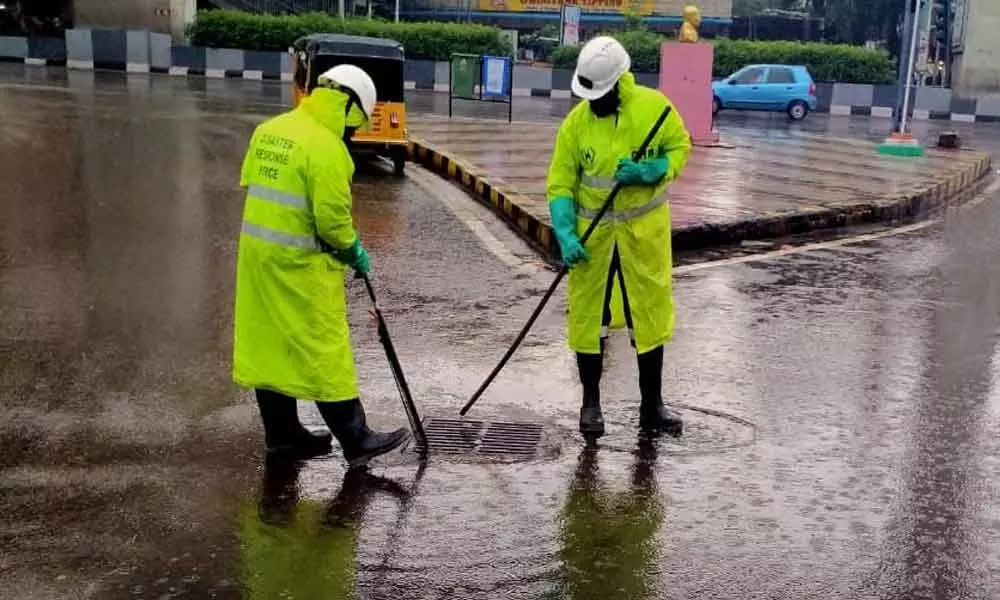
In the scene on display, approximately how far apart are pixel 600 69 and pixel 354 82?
3.71ft

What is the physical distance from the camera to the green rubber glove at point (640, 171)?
518cm

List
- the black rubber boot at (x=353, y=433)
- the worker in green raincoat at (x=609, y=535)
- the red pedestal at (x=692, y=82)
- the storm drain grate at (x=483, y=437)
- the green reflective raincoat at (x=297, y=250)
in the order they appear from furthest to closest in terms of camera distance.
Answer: the red pedestal at (x=692, y=82) < the storm drain grate at (x=483, y=437) < the black rubber boot at (x=353, y=433) < the green reflective raincoat at (x=297, y=250) < the worker in green raincoat at (x=609, y=535)

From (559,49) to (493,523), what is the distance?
103ft

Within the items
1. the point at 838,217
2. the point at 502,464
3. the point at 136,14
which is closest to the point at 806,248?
the point at 838,217

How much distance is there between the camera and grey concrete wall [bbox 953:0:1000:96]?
1399 inches

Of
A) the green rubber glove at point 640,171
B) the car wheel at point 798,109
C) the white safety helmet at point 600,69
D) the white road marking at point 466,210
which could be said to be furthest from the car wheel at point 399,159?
the car wheel at point 798,109

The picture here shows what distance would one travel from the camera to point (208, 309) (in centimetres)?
730

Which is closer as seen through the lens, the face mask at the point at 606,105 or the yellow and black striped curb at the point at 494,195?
the face mask at the point at 606,105

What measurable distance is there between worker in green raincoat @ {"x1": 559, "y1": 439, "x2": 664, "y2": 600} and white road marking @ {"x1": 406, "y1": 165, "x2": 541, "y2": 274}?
4.26 metres

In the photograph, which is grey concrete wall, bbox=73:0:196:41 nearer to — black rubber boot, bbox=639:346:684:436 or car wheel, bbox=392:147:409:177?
car wheel, bbox=392:147:409:177

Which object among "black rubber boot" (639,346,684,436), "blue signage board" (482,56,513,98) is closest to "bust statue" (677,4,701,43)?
"blue signage board" (482,56,513,98)

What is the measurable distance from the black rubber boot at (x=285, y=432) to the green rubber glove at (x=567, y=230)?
132 cm

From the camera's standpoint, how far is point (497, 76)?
21859 mm

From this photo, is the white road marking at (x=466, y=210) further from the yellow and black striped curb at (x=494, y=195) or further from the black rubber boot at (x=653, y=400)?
the black rubber boot at (x=653, y=400)
